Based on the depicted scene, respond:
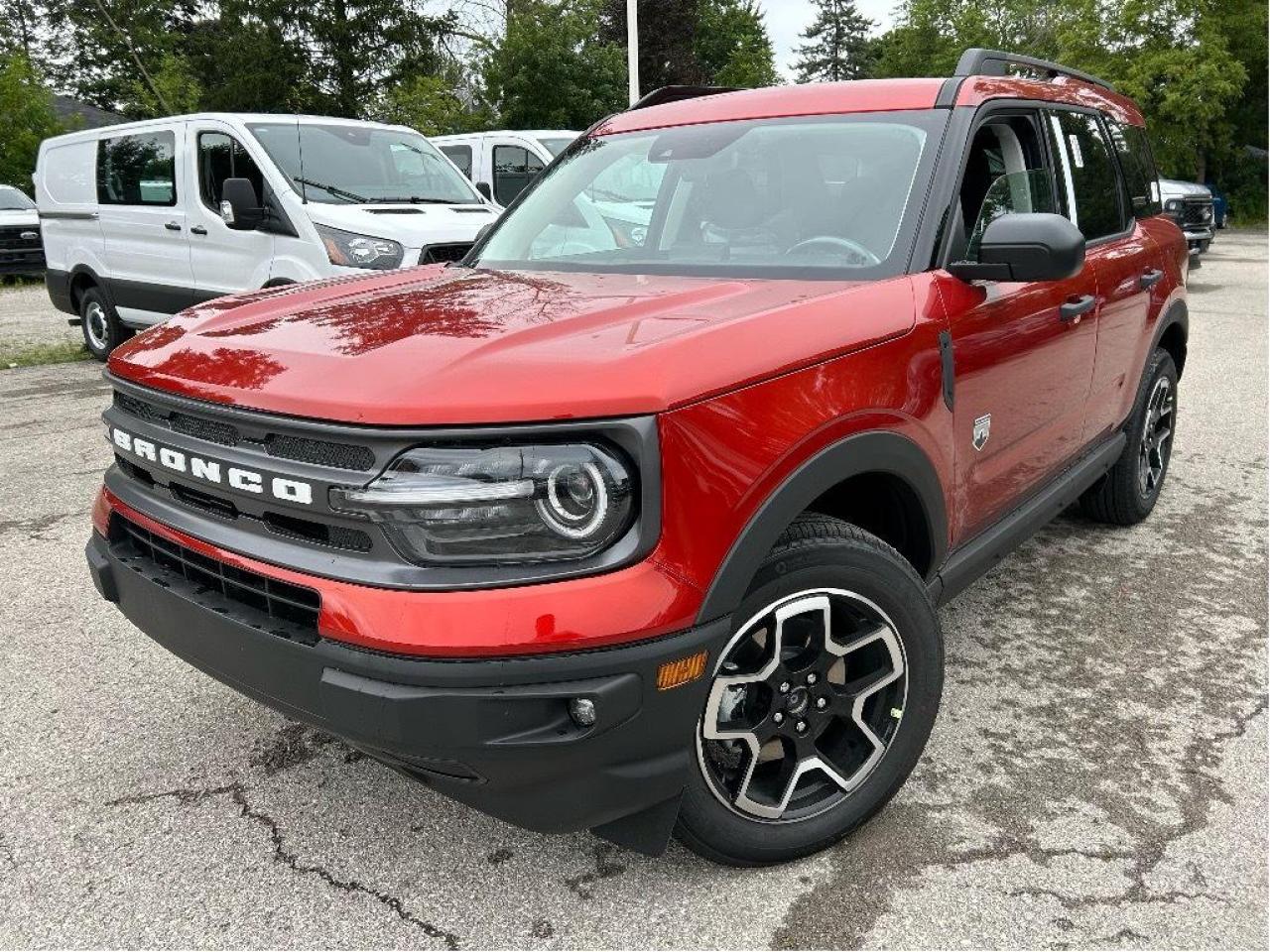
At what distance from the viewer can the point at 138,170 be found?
8664 mm

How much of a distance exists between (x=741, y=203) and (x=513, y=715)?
183 cm

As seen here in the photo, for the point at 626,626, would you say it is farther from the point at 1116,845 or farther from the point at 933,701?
the point at 1116,845

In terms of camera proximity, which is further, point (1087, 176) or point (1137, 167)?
point (1137, 167)

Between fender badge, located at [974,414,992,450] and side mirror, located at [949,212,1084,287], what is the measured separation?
401 mm

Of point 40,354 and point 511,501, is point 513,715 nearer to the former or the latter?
point 511,501

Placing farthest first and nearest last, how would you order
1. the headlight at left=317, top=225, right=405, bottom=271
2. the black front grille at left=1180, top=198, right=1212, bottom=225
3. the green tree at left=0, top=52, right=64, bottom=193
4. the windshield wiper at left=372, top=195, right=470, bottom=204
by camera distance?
the green tree at left=0, top=52, right=64, bottom=193
the black front grille at left=1180, top=198, right=1212, bottom=225
the windshield wiper at left=372, top=195, right=470, bottom=204
the headlight at left=317, top=225, right=405, bottom=271

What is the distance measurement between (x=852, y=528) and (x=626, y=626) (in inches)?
28.8

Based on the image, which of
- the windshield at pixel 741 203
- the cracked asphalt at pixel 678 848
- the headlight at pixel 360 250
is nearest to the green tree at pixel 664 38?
the headlight at pixel 360 250

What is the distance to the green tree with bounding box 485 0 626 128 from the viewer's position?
22.5 m

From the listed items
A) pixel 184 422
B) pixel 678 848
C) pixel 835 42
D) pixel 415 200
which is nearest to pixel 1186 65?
pixel 415 200

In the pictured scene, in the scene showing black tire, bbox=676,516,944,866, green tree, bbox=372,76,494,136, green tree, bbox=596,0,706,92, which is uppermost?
green tree, bbox=596,0,706,92

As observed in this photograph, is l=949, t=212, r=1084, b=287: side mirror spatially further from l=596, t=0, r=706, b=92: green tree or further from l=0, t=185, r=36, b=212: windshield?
l=596, t=0, r=706, b=92: green tree

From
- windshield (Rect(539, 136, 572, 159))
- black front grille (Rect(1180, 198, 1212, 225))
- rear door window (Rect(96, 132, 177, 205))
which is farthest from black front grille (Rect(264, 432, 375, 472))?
black front grille (Rect(1180, 198, 1212, 225))

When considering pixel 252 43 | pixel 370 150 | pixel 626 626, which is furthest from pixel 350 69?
pixel 626 626
